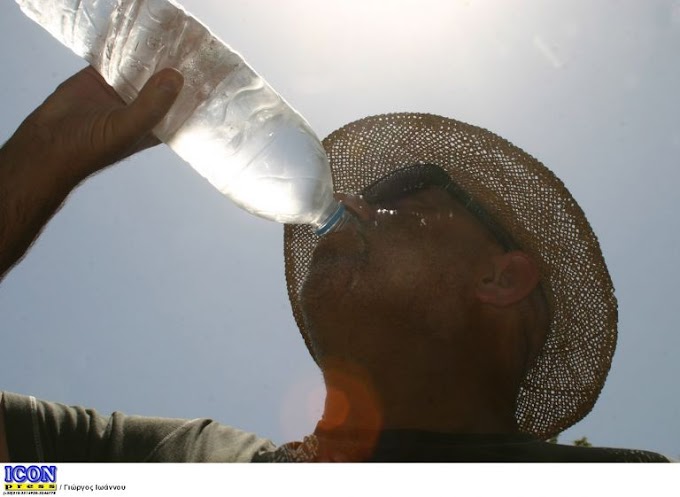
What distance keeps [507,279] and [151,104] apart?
1178 mm

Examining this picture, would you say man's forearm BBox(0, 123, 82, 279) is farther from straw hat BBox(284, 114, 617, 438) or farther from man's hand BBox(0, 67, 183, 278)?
straw hat BBox(284, 114, 617, 438)

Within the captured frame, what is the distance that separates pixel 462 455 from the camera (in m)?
1.74

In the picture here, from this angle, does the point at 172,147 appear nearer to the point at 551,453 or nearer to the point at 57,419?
the point at 57,419

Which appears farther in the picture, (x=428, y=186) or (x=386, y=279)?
(x=428, y=186)

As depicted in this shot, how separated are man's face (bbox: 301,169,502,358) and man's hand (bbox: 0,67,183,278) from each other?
0.67 m

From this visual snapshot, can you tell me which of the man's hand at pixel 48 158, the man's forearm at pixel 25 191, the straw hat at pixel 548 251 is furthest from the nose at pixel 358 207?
the man's forearm at pixel 25 191

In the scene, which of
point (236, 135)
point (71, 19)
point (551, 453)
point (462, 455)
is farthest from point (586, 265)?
point (71, 19)

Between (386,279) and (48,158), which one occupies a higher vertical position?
(386,279)

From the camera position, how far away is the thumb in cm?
160

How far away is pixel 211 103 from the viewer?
199 cm
